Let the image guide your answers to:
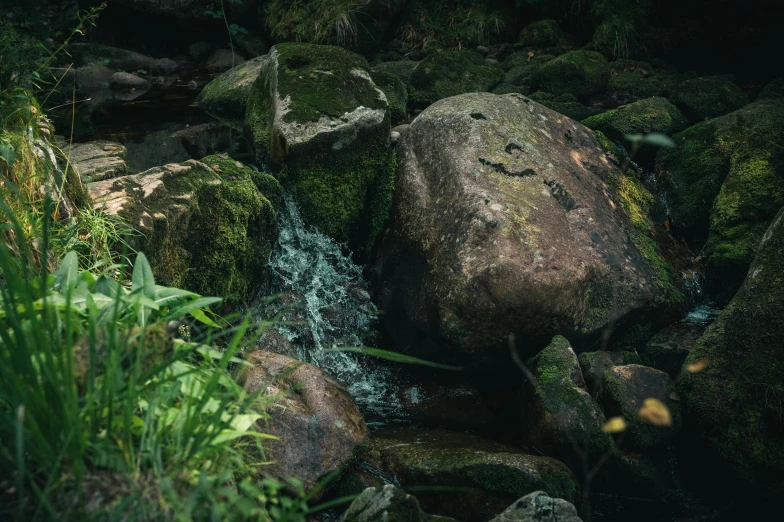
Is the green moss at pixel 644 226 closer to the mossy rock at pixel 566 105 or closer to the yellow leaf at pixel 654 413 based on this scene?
the yellow leaf at pixel 654 413

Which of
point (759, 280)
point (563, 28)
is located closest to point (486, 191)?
point (759, 280)

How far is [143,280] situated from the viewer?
2219mm

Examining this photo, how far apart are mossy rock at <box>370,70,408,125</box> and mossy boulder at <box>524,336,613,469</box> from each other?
422cm

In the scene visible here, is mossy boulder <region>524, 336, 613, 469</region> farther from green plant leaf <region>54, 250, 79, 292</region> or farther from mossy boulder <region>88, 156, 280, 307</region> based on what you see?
green plant leaf <region>54, 250, 79, 292</region>

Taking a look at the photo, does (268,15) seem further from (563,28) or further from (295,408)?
(295,408)

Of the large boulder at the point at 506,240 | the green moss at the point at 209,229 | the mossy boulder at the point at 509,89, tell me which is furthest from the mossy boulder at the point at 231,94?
the large boulder at the point at 506,240

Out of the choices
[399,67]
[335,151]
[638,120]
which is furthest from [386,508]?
[399,67]

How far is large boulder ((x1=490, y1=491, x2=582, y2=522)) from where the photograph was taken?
8.89ft

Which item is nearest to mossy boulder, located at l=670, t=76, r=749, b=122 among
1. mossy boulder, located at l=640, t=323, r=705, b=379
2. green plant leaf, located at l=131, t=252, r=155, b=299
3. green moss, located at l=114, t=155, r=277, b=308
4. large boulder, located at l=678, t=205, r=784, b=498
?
mossy boulder, located at l=640, t=323, r=705, b=379

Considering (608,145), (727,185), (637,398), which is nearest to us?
(637,398)

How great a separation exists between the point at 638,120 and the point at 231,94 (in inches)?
211

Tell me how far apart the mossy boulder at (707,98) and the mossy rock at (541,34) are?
12.2ft

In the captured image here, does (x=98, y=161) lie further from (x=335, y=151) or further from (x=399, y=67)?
(x=399, y=67)

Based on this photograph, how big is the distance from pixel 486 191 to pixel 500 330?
1018 mm
